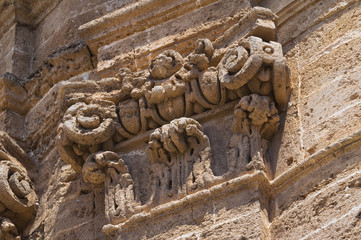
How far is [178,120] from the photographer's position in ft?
15.2

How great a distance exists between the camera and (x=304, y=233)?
392cm

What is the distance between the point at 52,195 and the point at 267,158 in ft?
5.22

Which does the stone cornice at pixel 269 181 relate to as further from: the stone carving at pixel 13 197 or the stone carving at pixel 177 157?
the stone carving at pixel 13 197

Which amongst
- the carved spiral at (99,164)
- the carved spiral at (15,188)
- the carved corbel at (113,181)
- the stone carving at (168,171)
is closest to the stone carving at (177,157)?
the stone carving at (168,171)

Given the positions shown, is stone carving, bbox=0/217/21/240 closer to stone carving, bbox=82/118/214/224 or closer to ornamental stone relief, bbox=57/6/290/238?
ornamental stone relief, bbox=57/6/290/238

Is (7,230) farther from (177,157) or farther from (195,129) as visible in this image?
(195,129)

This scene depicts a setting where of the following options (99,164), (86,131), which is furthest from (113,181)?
(86,131)

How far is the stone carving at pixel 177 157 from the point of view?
4.45 m

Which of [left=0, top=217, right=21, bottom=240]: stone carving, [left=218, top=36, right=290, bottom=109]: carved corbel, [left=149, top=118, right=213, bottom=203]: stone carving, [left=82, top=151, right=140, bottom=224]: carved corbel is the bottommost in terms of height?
[left=0, top=217, right=21, bottom=240]: stone carving

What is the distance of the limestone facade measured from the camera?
414 centimetres

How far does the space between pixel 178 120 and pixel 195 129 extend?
12 centimetres

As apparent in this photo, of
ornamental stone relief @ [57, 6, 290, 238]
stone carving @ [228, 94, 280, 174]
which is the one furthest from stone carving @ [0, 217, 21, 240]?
stone carving @ [228, 94, 280, 174]

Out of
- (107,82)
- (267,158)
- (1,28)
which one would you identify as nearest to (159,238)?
(267,158)

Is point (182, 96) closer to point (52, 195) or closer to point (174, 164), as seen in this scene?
point (174, 164)
